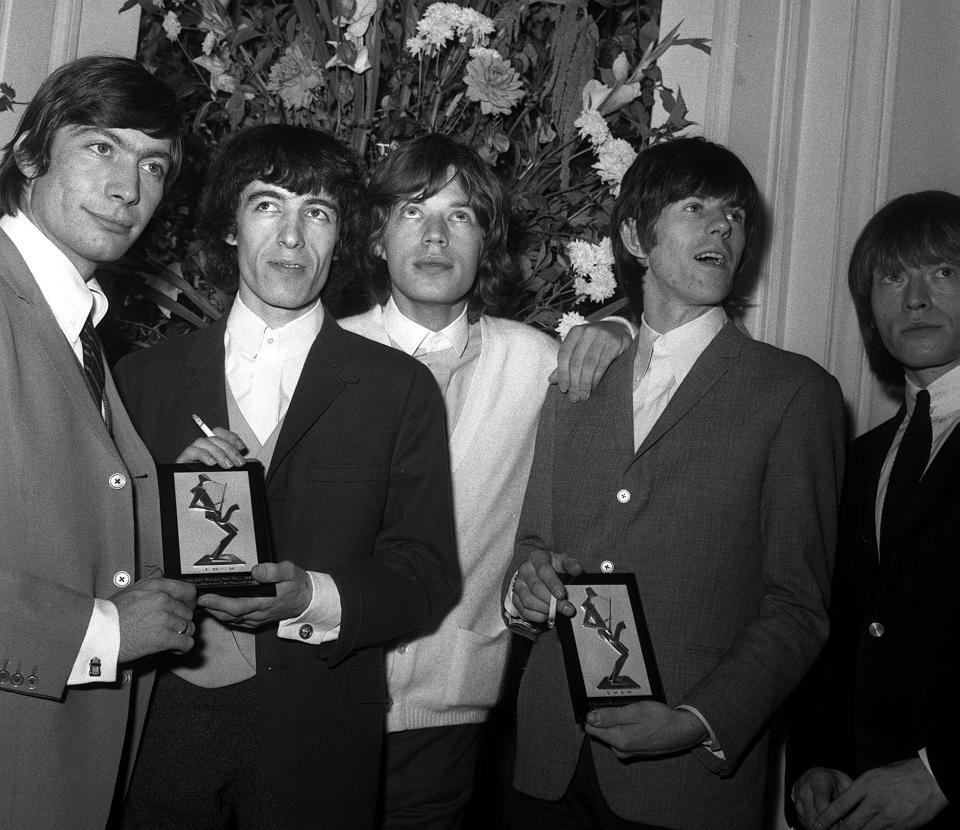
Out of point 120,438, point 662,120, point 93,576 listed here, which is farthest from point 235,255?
point 662,120

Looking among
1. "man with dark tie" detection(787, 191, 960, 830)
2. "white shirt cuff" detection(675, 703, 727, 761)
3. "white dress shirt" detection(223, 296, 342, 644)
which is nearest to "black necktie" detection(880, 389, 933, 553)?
"man with dark tie" detection(787, 191, 960, 830)

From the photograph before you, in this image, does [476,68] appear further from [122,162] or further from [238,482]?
[238,482]

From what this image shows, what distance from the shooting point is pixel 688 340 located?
2.13m

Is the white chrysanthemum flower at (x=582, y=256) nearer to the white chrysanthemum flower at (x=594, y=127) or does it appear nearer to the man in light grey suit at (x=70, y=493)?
the white chrysanthemum flower at (x=594, y=127)

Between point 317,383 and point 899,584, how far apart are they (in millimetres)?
1147

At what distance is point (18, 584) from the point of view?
155 cm

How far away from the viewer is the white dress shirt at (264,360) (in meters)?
2.00

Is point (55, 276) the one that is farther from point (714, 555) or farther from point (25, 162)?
point (714, 555)

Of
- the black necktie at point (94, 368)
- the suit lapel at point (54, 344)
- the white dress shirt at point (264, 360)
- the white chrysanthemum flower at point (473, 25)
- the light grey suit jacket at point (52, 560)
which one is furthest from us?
the white chrysanthemum flower at point (473, 25)

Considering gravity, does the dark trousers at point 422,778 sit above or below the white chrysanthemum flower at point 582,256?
below

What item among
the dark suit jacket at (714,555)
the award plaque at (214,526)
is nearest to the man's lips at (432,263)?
the dark suit jacket at (714,555)

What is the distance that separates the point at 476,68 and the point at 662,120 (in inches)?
30.0

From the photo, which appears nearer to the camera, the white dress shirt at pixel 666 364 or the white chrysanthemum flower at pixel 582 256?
the white dress shirt at pixel 666 364

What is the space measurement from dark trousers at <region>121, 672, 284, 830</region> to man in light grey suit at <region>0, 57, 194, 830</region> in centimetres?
7
